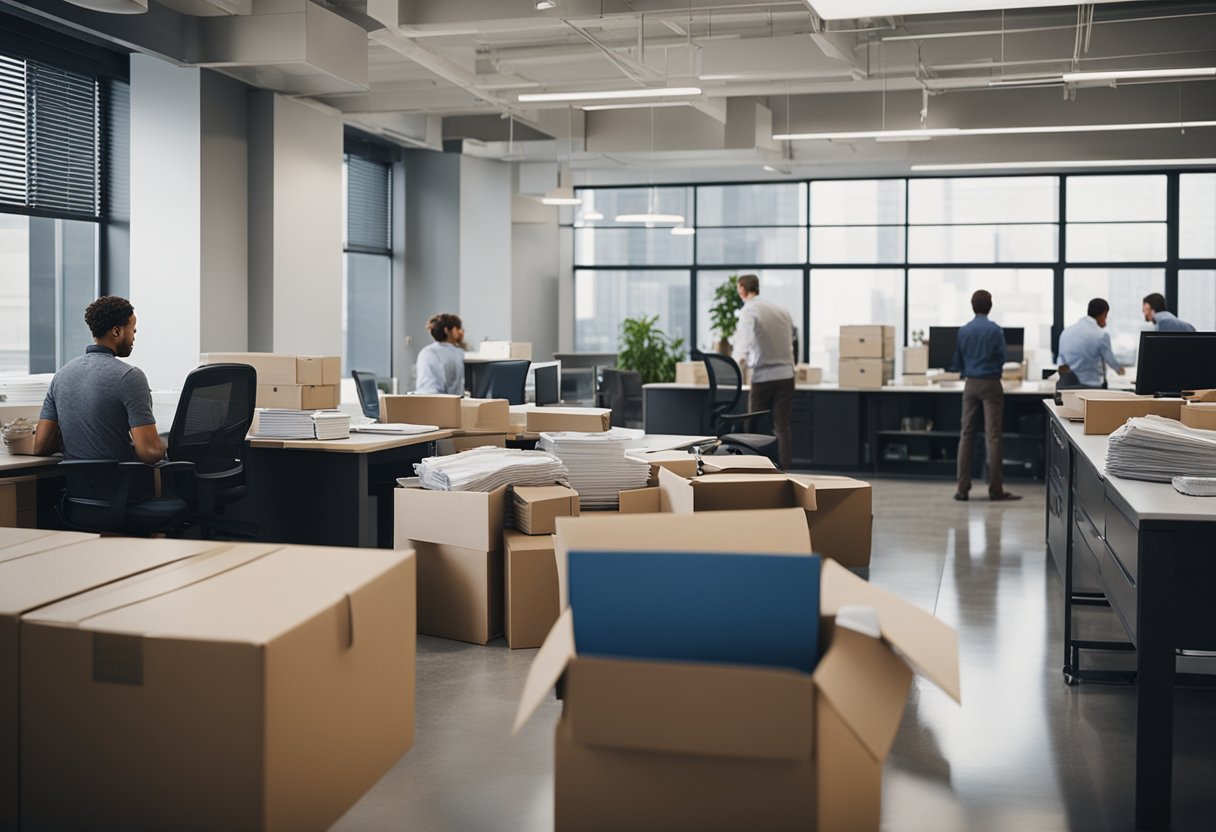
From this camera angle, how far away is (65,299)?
794 cm

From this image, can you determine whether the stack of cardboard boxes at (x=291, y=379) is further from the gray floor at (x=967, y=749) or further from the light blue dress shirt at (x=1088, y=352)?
the light blue dress shirt at (x=1088, y=352)

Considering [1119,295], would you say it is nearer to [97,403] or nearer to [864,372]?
[864,372]

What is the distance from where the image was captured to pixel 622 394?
10805 mm

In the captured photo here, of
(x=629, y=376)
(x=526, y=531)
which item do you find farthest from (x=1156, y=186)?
(x=526, y=531)

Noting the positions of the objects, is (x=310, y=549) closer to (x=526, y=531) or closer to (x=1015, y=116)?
(x=526, y=531)

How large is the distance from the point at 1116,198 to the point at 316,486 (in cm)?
1046

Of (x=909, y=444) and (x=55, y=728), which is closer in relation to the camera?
(x=55, y=728)

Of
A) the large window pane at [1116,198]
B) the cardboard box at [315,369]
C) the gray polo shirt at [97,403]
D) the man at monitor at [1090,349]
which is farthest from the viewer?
the large window pane at [1116,198]

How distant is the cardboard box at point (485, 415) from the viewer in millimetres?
5887

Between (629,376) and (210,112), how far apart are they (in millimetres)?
4545

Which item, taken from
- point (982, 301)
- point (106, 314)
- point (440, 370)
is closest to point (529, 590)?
point (106, 314)

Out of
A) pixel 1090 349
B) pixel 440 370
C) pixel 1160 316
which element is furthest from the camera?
pixel 1160 316

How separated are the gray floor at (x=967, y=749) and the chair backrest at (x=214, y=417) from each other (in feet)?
4.39

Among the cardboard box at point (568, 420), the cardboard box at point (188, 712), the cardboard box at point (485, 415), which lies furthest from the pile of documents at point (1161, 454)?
the cardboard box at point (485, 415)
